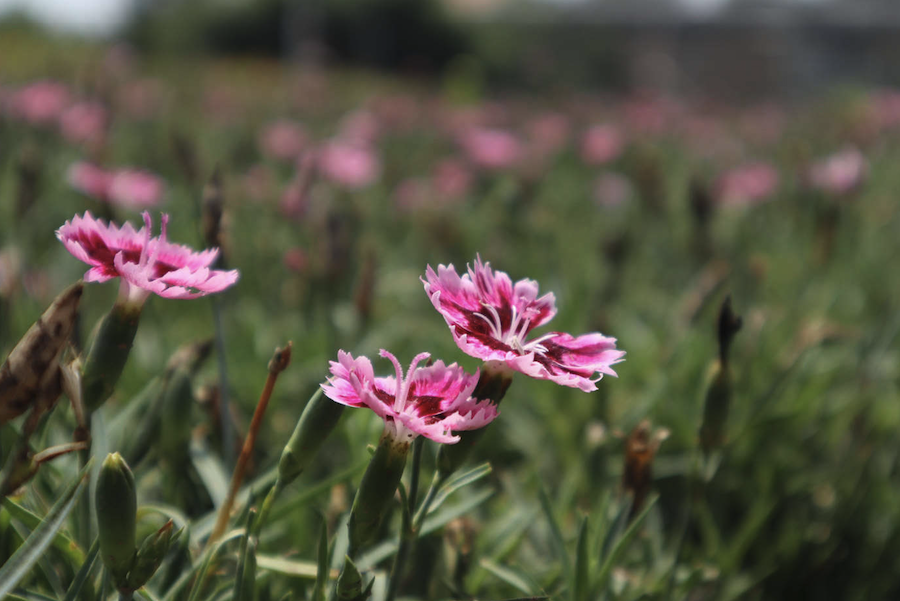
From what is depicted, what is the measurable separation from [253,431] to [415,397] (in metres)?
0.22

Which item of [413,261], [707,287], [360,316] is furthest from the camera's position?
[413,261]

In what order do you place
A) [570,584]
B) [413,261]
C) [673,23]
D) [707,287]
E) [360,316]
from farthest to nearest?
[673,23], [413,261], [707,287], [360,316], [570,584]

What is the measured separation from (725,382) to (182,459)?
2.47 ft

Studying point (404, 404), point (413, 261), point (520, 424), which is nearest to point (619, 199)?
point (413, 261)

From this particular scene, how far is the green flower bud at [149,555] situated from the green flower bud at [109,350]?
0.17 metres

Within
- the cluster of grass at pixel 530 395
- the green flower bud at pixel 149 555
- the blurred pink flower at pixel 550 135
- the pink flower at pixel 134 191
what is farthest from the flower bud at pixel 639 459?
the blurred pink flower at pixel 550 135

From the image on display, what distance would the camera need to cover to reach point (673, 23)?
22.0 metres

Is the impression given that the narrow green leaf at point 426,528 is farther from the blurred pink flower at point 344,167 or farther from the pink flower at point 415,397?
the blurred pink flower at point 344,167

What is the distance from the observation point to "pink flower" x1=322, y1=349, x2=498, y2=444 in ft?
2.00

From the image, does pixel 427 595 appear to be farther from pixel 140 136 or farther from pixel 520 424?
pixel 140 136

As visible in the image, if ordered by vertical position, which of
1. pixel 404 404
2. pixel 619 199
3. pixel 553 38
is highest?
pixel 404 404

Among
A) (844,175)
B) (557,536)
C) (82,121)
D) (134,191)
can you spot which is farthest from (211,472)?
(82,121)

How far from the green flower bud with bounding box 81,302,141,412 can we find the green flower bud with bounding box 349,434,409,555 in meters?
0.27

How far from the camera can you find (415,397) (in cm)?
68
